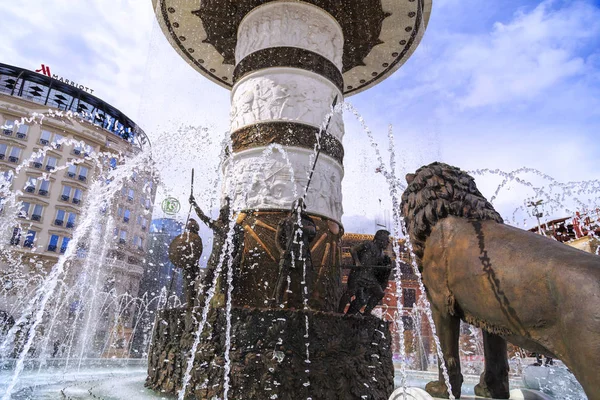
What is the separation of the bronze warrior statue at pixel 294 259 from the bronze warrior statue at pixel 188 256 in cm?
145

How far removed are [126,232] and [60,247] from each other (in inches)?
315

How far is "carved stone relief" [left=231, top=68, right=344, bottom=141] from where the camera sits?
337 inches

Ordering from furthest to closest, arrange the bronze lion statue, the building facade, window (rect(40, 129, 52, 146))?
window (rect(40, 129, 52, 146)) → the building facade → the bronze lion statue

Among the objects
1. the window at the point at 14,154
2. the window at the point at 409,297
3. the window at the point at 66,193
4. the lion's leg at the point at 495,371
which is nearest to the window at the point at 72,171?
the window at the point at 66,193

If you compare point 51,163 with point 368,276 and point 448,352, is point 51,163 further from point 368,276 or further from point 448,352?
point 448,352

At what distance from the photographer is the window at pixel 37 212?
131 feet

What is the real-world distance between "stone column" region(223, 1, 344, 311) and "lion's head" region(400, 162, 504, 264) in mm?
3729

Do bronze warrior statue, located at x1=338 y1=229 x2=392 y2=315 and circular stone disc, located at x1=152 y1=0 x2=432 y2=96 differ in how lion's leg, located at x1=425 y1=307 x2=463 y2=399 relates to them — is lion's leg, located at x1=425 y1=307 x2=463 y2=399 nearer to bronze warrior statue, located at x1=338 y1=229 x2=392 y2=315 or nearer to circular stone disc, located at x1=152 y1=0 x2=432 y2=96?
bronze warrior statue, located at x1=338 y1=229 x2=392 y2=315

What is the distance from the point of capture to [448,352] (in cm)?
309

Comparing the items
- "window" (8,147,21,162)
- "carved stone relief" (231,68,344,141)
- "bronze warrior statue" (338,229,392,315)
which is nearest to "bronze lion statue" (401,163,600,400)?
"bronze warrior statue" (338,229,392,315)

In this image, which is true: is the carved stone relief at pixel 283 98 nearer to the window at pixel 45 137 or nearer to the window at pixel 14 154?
the window at pixel 45 137

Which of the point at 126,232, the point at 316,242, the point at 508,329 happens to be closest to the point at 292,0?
the point at 316,242

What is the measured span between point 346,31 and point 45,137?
1628 inches

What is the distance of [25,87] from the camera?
4303 cm
